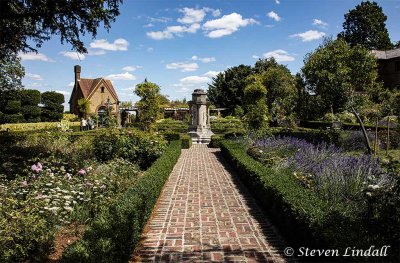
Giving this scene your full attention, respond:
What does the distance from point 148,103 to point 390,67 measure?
30449mm

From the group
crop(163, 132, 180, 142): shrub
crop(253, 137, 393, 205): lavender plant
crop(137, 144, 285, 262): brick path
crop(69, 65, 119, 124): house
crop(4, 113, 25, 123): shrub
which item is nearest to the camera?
crop(137, 144, 285, 262): brick path

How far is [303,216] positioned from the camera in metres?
4.79

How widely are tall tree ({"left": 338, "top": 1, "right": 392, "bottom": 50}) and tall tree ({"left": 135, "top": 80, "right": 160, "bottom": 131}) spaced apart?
40236mm

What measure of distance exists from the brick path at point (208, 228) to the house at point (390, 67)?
35.6 meters

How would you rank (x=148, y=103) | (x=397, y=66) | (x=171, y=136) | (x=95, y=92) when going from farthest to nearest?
(x=95, y=92) → (x=397, y=66) → (x=148, y=103) → (x=171, y=136)

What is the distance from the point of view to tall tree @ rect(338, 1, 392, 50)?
2040 inches

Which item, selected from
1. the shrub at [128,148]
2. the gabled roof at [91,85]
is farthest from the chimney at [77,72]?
the shrub at [128,148]

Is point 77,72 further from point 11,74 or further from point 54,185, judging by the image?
point 54,185

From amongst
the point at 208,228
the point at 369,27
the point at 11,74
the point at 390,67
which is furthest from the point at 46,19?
the point at 369,27

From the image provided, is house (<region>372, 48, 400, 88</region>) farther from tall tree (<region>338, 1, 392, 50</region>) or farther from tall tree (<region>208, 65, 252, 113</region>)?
tall tree (<region>208, 65, 252, 113</region>)

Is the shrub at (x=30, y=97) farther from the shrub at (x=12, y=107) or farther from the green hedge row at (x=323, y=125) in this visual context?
the green hedge row at (x=323, y=125)

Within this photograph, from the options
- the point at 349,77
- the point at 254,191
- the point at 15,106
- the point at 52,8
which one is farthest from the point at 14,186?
the point at 15,106

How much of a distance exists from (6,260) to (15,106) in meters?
43.6

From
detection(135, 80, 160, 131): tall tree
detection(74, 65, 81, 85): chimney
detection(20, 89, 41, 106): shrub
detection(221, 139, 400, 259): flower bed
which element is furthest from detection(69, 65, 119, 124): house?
detection(221, 139, 400, 259): flower bed
